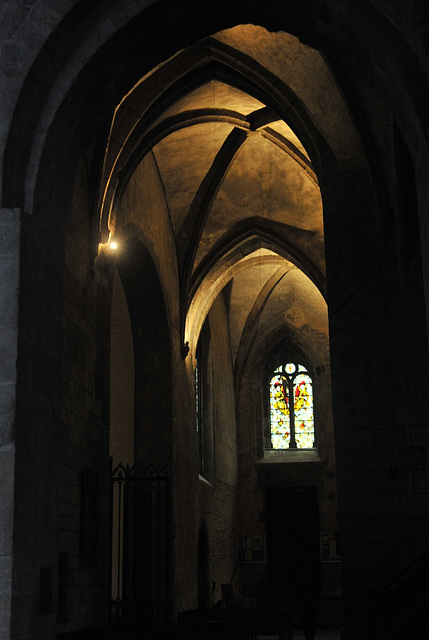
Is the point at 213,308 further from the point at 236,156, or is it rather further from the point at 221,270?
the point at 236,156

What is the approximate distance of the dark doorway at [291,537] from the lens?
19.7 meters

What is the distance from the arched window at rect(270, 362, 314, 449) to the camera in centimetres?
2088

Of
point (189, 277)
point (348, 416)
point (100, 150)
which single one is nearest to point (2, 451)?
point (348, 416)

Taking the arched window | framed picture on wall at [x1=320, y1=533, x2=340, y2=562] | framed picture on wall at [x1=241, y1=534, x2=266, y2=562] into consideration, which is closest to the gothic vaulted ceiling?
the arched window

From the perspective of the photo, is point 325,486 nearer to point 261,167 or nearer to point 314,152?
point 261,167

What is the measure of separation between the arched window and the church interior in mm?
51

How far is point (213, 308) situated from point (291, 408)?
3748 millimetres

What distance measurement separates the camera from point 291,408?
834 inches

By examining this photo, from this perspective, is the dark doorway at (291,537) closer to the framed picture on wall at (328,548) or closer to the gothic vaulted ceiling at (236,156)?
the framed picture on wall at (328,548)

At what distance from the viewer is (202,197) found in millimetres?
14281

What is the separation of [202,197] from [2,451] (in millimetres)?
10501

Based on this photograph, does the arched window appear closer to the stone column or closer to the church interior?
the church interior

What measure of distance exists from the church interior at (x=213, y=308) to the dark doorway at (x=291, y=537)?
5 centimetres

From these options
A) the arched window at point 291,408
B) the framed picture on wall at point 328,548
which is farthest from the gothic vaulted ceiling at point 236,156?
the framed picture on wall at point 328,548
